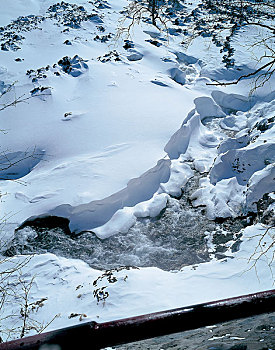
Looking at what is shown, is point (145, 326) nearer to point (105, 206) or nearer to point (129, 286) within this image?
point (129, 286)

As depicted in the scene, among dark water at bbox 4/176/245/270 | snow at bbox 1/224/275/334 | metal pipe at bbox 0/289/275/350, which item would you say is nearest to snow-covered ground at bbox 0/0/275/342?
snow at bbox 1/224/275/334

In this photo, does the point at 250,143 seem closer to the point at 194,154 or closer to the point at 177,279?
the point at 194,154

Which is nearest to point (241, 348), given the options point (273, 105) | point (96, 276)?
point (96, 276)

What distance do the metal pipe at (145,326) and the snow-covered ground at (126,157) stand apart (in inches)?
101

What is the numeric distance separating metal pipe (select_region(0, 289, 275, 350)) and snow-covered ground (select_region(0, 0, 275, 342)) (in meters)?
2.56

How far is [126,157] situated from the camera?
6.47m

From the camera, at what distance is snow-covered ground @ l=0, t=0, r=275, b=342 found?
4137 millimetres

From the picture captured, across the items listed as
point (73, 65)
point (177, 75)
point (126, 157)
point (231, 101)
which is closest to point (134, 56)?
point (177, 75)

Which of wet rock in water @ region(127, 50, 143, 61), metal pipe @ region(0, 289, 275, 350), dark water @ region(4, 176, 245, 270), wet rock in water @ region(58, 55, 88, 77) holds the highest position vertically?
metal pipe @ region(0, 289, 275, 350)

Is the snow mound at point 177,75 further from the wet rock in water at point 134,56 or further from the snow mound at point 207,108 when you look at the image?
the snow mound at point 207,108

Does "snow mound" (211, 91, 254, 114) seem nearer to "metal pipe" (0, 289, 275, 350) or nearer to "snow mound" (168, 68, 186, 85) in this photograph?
"snow mound" (168, 68, 186, 85)

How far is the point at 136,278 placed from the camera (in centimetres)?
429

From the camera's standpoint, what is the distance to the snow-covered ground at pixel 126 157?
4137 millimetres

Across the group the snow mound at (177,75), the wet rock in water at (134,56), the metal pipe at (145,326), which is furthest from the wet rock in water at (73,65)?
the metal pipe at (145,326)
